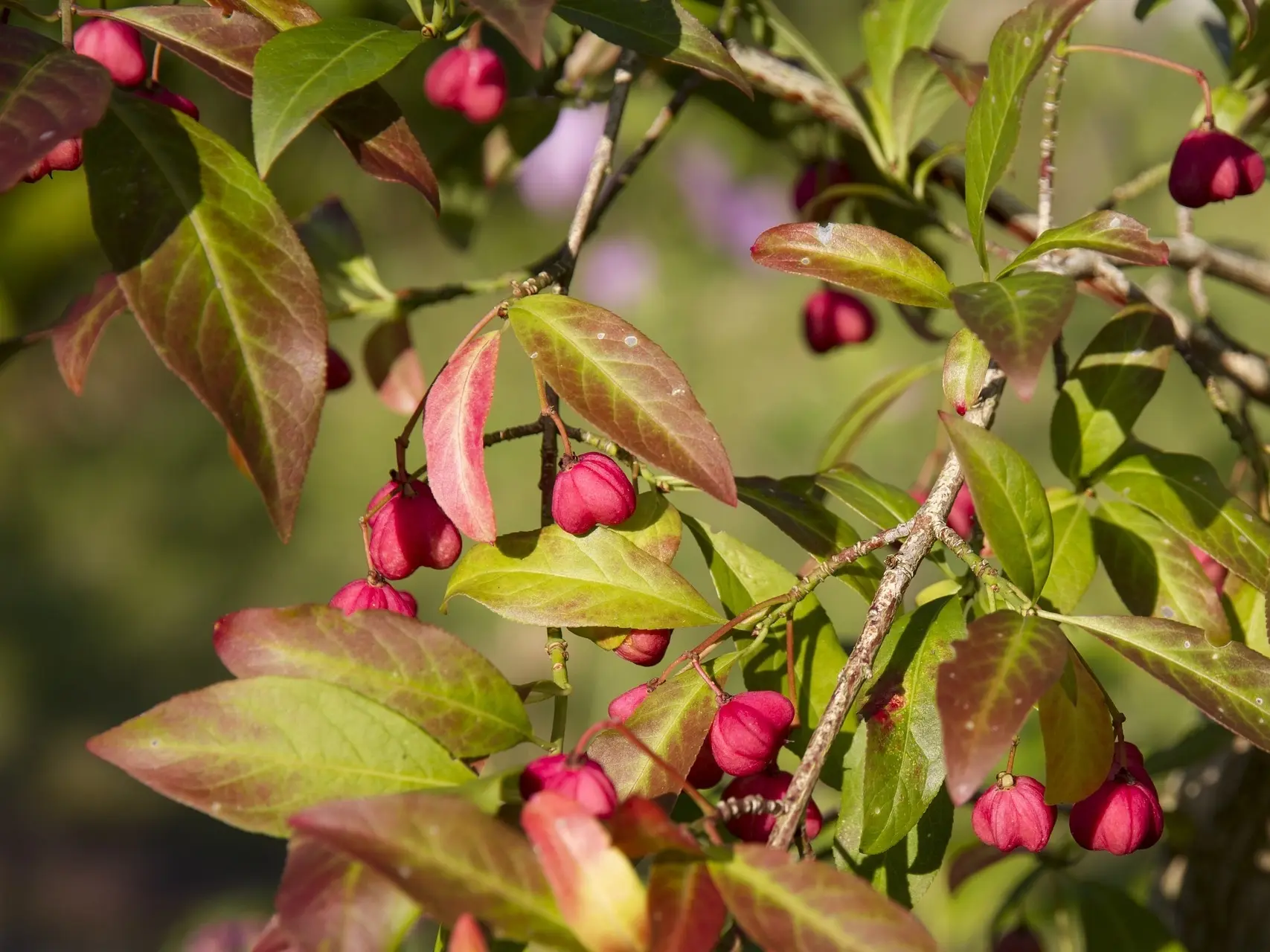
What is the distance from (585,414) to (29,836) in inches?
95.8

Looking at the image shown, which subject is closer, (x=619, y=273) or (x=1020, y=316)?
(x=1020, y=316)

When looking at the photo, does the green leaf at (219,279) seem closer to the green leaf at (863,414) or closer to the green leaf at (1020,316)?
the green leaf at (1020,316)

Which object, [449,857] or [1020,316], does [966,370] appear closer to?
[1020,316]

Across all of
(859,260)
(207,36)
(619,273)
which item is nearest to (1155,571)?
(859,260)

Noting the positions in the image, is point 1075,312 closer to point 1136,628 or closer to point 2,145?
point 1136,628

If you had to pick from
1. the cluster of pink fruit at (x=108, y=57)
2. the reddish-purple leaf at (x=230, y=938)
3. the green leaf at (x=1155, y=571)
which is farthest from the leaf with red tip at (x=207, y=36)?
the reddish-purple leaf at (x=230, y=938)

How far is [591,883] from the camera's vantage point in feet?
1.49

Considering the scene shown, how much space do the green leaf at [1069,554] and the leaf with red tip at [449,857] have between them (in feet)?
1.24

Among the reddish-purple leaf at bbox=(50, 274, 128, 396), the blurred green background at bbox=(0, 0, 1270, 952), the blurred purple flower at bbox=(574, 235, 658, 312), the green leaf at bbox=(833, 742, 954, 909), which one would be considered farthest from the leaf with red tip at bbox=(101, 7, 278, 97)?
the blurred purple flower at bbox=(574, 235, 658, 312)

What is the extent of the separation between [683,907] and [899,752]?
18 cm

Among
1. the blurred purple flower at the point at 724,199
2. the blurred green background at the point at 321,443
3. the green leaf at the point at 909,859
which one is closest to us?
the green leaf at the point at 909,859

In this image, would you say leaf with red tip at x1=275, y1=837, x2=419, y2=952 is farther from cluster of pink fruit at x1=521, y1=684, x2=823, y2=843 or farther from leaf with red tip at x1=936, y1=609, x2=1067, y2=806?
leaf with red tip at x1=936, y1=609, x2=1067, y2=806

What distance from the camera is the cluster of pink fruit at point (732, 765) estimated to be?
0.51 meters

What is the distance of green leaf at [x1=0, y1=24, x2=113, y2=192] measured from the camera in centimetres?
52
